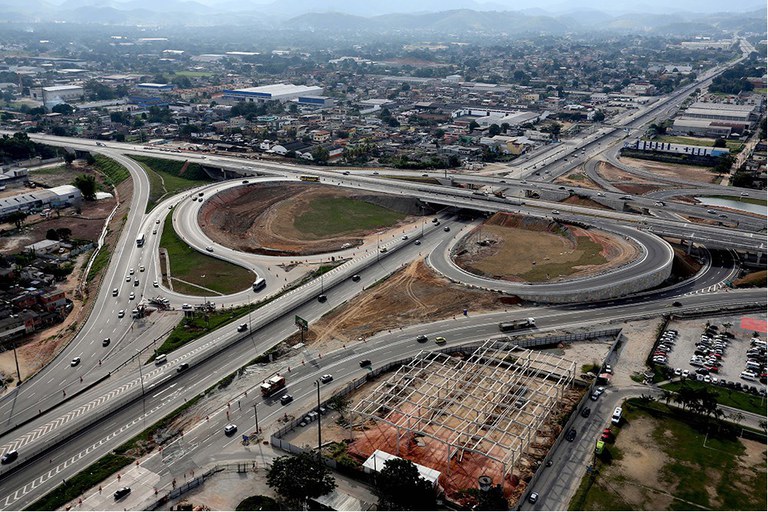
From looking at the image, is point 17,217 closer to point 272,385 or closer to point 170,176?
point 170,176

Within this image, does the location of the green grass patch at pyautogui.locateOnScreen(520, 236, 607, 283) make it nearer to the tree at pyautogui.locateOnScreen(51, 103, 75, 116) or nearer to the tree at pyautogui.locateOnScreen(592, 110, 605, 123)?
the tree at pyautogui.locateOnScreen(592, 110, 605, 123)

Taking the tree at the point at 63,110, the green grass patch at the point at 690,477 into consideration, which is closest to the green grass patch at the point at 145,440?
the green grass patch at the point at 690,477

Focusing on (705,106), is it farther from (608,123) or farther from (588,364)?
(588,364)

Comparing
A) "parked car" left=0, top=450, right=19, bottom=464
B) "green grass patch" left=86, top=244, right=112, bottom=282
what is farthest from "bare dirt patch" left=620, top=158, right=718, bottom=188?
"parked car" left=0, top=450, right=19, bottom=464

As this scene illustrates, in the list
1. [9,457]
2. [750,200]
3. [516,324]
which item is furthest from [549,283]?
[750,200]

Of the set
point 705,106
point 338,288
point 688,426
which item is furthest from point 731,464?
point 705,106

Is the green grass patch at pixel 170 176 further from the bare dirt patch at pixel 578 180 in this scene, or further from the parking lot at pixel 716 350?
the parking lot at pixel 716 350
